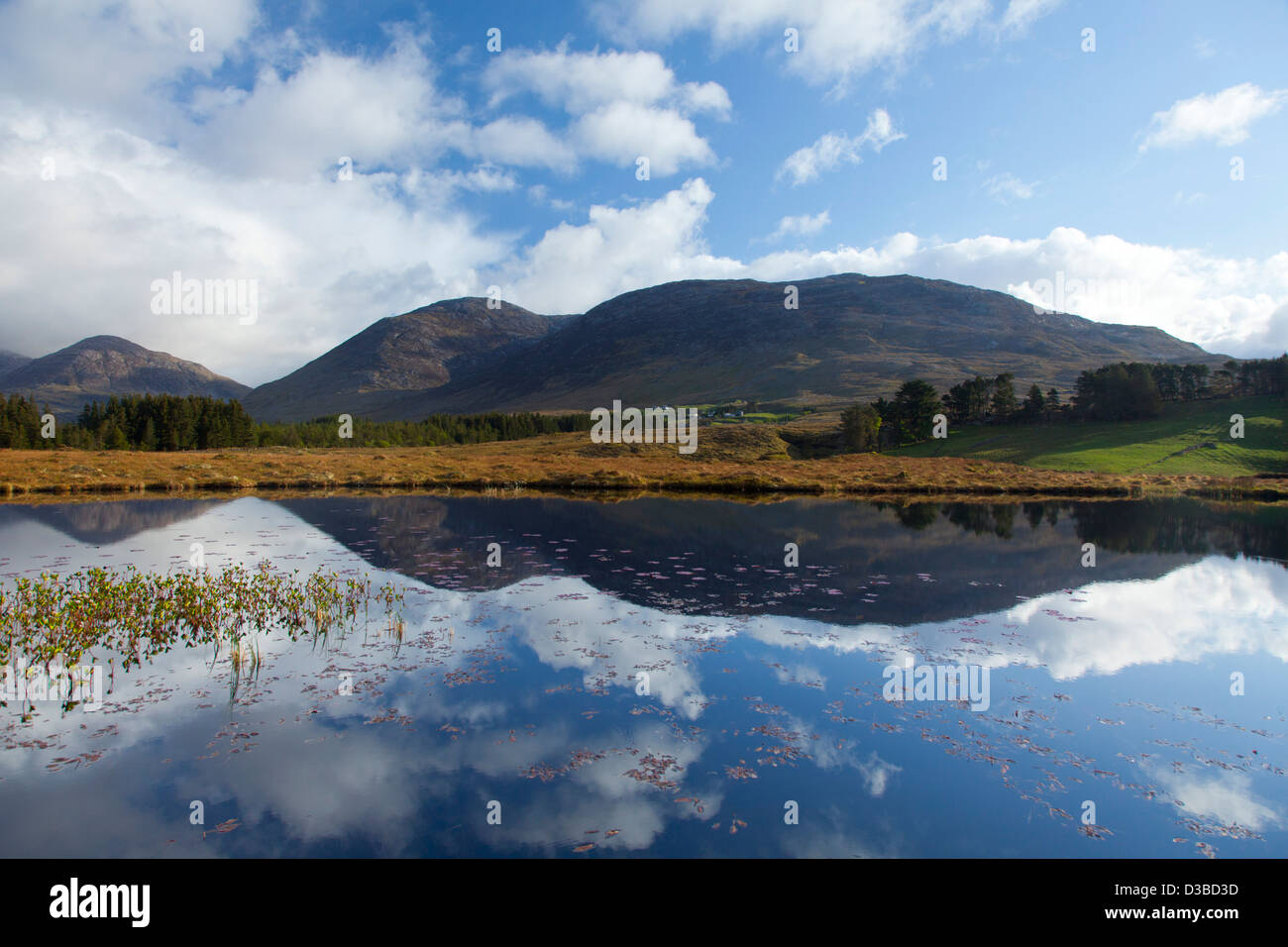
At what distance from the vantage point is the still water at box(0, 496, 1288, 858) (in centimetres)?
889

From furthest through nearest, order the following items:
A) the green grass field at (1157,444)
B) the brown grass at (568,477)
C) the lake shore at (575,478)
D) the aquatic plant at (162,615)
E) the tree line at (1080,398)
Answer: the tree line at (1080,398) < the green grass field at (1157,444) < the brown grass at (568,477) < the lake shore at (575,478) < the aquatic plant at (162,615)

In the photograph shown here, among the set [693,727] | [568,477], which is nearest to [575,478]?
[568,477]

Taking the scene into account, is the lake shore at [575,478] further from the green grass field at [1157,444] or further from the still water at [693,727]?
the still water at [693,727]

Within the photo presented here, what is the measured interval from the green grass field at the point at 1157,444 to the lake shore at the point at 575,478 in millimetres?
3708

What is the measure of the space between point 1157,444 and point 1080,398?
2073cm

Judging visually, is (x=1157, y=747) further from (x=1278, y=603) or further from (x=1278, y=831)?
(x=1278, y=603)

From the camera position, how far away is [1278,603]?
76.1 feet

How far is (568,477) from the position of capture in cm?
6981

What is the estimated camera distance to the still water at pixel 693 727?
29.2 feet

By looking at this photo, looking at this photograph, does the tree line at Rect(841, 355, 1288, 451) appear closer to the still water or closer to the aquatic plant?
the still water

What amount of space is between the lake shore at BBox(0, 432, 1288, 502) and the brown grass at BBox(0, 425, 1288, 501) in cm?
10

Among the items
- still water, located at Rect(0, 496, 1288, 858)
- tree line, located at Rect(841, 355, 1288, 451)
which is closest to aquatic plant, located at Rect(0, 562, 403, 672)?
still water, located at Rect(0, 496, 1288, 858)

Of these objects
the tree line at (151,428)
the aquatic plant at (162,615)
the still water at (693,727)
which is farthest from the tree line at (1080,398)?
the tree line at (151,428)

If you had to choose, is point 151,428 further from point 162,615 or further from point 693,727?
point 693,727
